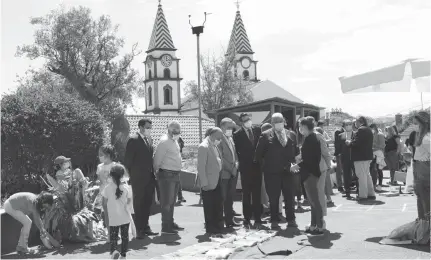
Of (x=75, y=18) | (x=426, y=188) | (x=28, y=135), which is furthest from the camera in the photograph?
(x=75, y=18)

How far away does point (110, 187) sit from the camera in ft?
24.7

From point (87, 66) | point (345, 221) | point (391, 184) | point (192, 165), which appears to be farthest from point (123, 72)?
point (345, 221)

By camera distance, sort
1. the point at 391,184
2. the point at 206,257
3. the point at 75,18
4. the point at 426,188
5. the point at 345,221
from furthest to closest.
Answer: the point at 75,18 < the point at 391,184 < the point at 345,221 < the point at 426,188 < the point at 206,257

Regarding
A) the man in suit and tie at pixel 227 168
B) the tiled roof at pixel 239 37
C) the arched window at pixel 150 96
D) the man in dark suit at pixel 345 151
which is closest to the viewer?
the man in suit and tie at pixel 227 168

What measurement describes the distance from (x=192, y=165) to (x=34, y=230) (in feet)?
41.6

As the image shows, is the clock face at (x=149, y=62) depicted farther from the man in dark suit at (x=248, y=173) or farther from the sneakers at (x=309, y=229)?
the sneakers at (x=309, y=229)

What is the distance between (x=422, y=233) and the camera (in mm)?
7637

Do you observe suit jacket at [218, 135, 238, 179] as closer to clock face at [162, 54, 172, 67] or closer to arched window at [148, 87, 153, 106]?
clock face at [162, 54, 172, 67]

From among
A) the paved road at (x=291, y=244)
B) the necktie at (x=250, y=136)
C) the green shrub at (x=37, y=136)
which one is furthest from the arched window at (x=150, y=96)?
the necktie at (x=250, y=136)

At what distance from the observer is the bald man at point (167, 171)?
368 inches

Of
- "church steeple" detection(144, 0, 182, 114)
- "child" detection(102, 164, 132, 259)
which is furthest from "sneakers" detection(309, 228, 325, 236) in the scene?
"church steeple" detection(144, 0, 182, 114)

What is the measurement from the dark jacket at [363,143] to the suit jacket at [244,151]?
358cm

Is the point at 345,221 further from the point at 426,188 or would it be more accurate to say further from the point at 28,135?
the point at 28,135

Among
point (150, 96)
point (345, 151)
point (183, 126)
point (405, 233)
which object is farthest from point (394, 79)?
point (150, 96)
